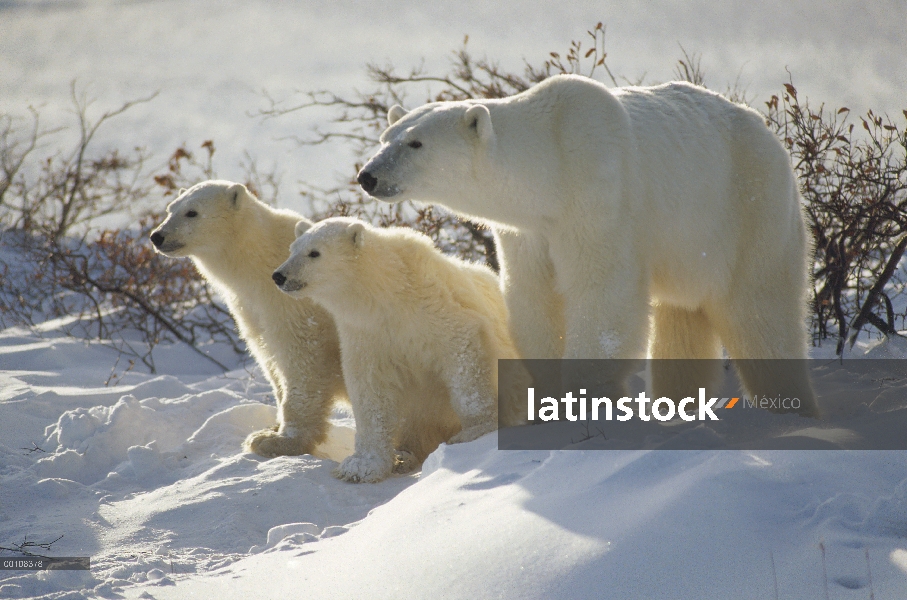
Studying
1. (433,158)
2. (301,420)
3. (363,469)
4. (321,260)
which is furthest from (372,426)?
(433,158)

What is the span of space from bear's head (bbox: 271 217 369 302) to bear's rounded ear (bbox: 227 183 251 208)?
0.87 metres

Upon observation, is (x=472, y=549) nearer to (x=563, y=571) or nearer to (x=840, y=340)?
(x=563, y=571)

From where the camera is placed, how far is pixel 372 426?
435 centimetres

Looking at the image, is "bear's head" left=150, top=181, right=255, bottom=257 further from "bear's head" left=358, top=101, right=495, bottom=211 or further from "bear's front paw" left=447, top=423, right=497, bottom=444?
"bear's front paw" left=447, top=423, right=497, bottom=444

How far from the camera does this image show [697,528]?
7.00 feet

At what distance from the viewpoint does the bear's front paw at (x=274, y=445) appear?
4719 millimetres

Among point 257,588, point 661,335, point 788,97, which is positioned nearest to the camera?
point 257,588

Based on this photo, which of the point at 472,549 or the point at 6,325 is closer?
the point at 472,549

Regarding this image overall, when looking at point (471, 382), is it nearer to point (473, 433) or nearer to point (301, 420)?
point (473, 433)

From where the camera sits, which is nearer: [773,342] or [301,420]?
[773,342]

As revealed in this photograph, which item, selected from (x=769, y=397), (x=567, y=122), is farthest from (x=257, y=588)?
(x=769, y=397)

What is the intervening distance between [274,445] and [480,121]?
7.78 ft

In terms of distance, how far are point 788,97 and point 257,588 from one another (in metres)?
4.92

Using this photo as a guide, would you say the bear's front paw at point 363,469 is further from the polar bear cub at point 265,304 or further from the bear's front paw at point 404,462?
the polar bear cub at point 265,304
